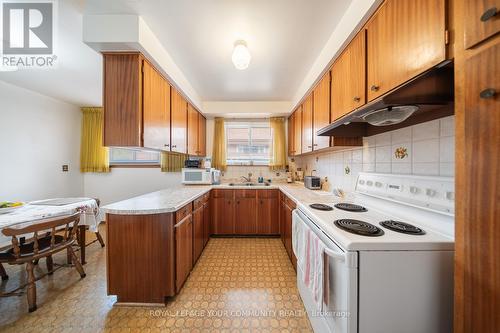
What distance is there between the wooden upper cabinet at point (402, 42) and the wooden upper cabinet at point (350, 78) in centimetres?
7

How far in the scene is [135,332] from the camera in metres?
1.35

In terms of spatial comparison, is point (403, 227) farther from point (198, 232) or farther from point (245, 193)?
point (245, 193)

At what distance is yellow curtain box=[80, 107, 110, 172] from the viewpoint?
3.67m

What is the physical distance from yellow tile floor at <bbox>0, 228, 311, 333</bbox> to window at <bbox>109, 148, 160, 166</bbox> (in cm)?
203

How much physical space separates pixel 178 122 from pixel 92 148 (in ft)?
8.26

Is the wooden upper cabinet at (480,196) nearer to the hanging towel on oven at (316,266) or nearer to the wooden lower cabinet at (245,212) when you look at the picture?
the hanging towel on oven at (316,266)

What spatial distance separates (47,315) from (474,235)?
2.82 meters

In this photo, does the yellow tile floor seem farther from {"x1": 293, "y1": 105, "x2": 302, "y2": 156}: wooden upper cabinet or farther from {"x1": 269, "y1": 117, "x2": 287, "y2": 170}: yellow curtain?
{"x1": 269, "y1": 117, "x2": 287, "y2": 170}: yellow curtain

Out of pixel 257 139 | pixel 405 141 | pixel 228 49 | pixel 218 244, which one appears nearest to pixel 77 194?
pixel 218 244

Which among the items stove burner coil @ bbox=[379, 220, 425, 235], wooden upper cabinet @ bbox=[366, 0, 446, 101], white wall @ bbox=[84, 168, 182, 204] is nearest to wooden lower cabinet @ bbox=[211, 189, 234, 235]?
white wall @ bbox=[84, 168, 182, 204]

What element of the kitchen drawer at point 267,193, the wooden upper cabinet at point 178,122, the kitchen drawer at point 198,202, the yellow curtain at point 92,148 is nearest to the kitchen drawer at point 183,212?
the kitchen drawer at point 198,202

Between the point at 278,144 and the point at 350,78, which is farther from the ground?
the point at 350,78

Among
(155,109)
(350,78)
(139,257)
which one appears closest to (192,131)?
(155,109)

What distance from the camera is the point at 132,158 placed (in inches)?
150
